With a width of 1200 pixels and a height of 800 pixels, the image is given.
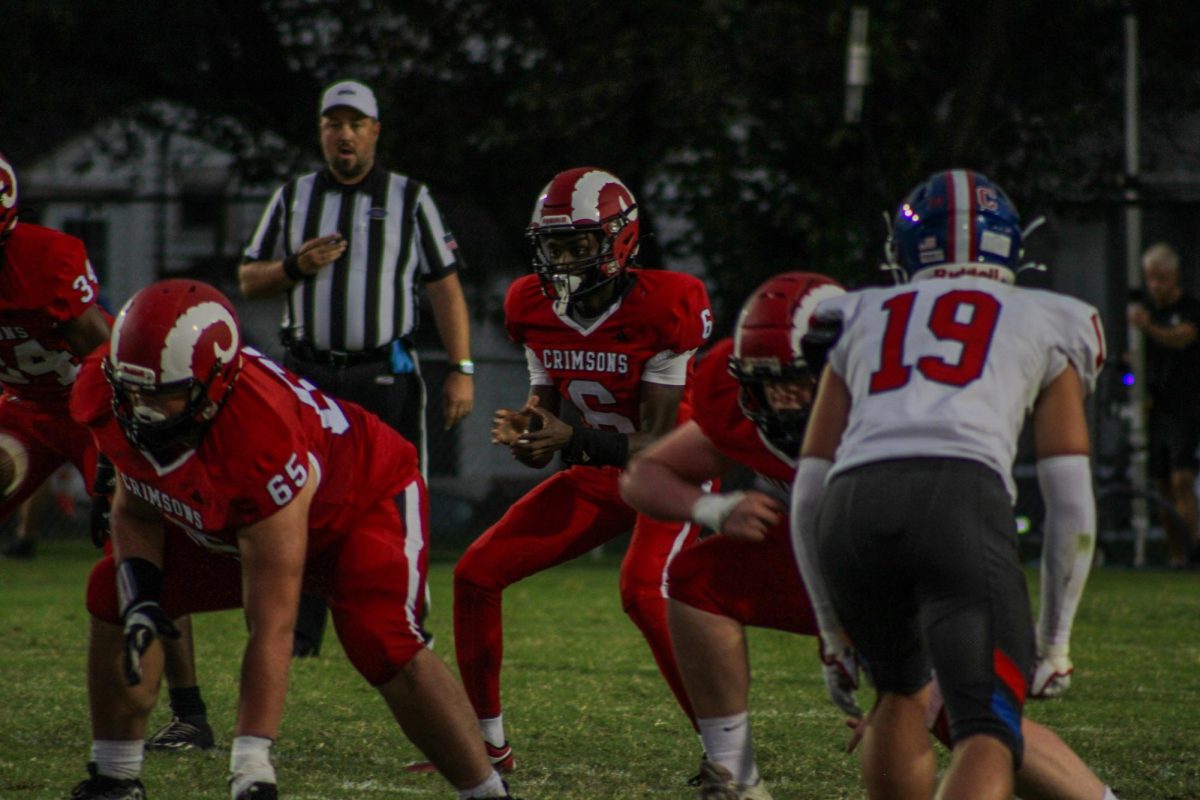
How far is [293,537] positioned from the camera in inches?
132

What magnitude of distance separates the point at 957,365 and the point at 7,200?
3004mm

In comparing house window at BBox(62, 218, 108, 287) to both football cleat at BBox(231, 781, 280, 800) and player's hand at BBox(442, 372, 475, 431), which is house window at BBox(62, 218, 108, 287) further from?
football cleat at BBox(231, 781, 280, 800)

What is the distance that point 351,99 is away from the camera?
20.6 feet

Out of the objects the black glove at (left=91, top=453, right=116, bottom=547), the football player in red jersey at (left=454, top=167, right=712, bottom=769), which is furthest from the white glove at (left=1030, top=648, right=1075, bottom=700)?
the black glove at (left=91, top=453, right=116, bottom=547)

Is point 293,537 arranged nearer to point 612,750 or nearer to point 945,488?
point 945,488

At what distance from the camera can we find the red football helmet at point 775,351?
3410 mm

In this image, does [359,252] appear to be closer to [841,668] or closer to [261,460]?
[261,460]

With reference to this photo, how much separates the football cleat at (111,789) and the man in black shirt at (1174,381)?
7.41 meters

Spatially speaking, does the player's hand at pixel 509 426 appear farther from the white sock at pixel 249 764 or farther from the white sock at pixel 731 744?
the white sock at pixel 249 764

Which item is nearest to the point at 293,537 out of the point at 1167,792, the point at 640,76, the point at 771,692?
the point at 1167,792

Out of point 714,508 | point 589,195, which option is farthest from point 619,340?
point 714,508

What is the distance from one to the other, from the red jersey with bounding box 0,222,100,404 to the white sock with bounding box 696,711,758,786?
2.20 m

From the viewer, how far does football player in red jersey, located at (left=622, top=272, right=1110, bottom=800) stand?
10.6 feet

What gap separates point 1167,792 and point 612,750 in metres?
1.43
